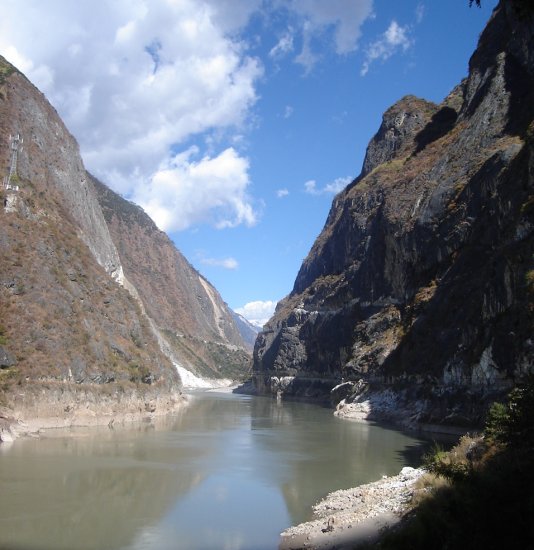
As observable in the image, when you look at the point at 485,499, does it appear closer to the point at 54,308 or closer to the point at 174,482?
the point at 174,482

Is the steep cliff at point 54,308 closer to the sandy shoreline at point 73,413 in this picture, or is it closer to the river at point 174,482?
the sandy shoreline at point 73,413

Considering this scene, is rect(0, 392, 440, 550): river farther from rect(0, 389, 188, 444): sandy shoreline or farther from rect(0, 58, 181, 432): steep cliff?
rect(0, 58, 181, 432): steep cliff

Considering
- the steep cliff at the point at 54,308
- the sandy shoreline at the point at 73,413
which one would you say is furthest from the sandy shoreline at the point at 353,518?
the steep cliff at the point at 54,308

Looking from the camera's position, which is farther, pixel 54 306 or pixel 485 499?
pixel 54 306

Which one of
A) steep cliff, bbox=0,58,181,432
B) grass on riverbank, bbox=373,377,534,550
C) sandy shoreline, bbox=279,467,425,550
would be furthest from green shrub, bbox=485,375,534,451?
steep cliff, bbox=0,58,181,432

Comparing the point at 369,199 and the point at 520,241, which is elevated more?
the point at 369,199

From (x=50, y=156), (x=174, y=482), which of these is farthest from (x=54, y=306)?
(x=50, y=156)

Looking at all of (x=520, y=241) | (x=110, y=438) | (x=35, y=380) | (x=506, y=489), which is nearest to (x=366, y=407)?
(x=520, y=241)

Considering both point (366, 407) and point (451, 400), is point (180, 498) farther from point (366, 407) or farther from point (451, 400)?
point (366, 407)
